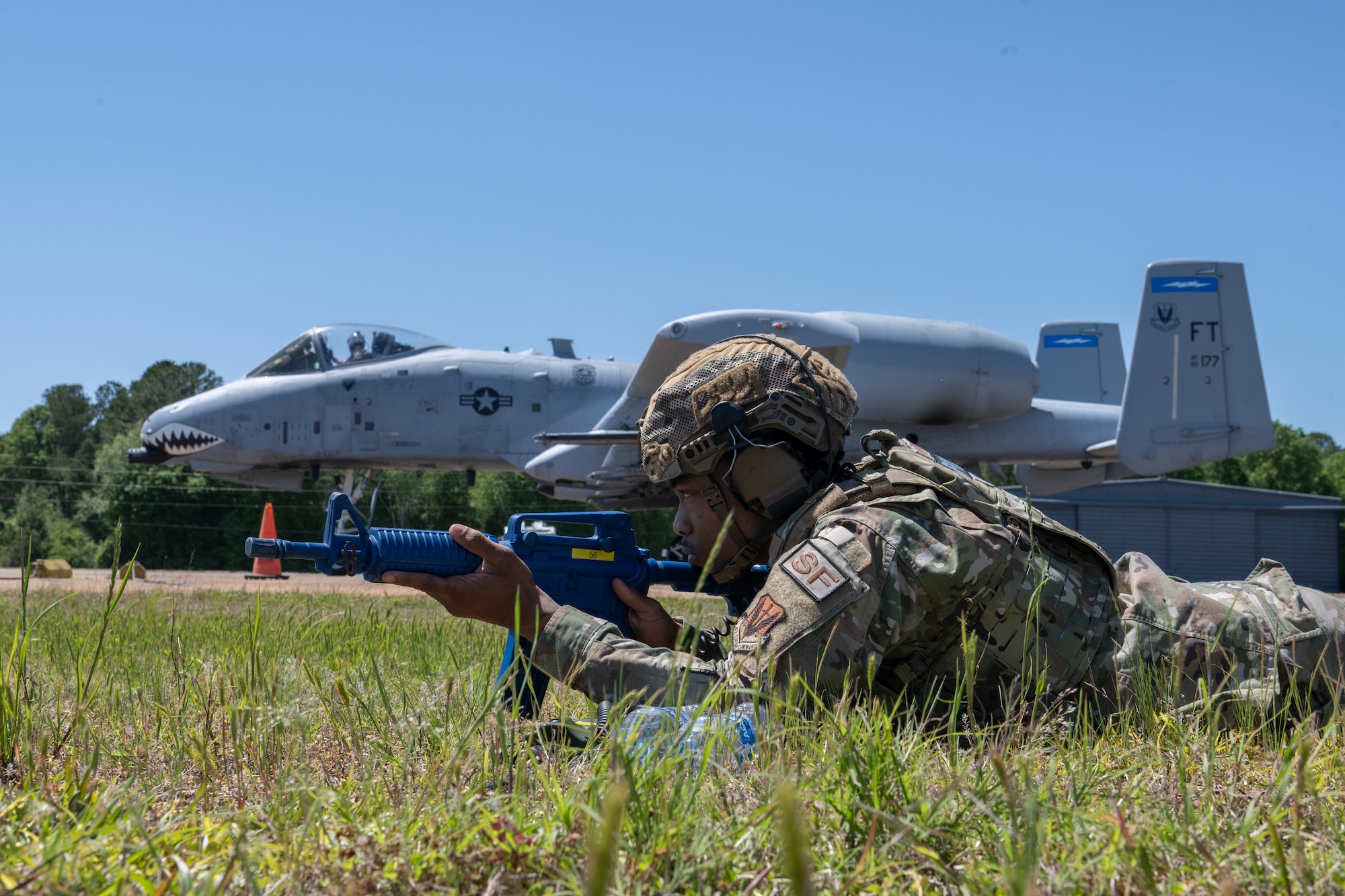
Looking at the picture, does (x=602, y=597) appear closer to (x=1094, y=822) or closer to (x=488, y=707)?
(x=488, y=707)

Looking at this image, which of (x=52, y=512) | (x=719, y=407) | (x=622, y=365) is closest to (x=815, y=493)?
(x=719, y=407)

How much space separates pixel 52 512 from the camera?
42.2 m

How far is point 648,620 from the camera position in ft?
9.45

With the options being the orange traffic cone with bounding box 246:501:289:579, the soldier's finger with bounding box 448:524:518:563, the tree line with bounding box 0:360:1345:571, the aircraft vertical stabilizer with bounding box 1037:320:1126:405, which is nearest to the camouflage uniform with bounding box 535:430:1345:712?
the soldier's finger with bounding box 448:524:518:563

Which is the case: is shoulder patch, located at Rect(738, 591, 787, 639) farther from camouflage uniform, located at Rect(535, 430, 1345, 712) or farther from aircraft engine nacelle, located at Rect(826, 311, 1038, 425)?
aircraft engine nacelle, located at Rect(826, 311, 1038, 425)

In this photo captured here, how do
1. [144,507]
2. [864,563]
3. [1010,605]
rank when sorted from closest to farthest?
[864,563] → [1010,605] → [144,507]

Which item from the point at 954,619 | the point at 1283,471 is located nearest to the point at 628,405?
the point at 954,619

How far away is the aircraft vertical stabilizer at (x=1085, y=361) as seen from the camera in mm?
22141

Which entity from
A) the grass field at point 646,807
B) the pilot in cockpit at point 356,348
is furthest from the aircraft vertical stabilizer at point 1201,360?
the grass field at point 646,807

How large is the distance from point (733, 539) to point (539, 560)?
1.78 feet

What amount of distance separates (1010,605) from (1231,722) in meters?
0.68

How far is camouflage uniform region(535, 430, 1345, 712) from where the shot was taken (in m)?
2.14

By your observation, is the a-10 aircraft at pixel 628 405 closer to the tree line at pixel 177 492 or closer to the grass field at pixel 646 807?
the tree line at pixel 177 492

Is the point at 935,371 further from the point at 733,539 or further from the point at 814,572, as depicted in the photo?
the point at 814,572
